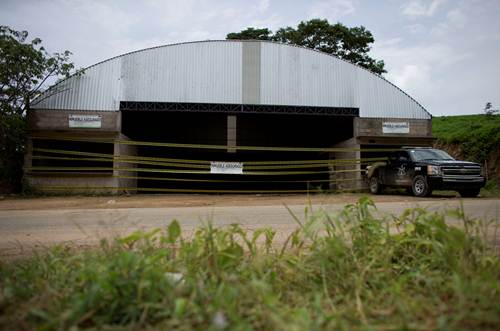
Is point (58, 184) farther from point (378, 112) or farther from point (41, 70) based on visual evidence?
point (378, 112)

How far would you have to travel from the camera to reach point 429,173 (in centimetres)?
1359

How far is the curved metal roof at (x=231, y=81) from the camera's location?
17.6 m

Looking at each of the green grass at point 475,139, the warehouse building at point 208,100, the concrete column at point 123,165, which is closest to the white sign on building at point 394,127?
the warehouse building at point 208,100

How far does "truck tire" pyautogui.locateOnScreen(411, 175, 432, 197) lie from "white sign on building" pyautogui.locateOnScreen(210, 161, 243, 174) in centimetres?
747

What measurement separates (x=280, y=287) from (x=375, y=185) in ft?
52.9

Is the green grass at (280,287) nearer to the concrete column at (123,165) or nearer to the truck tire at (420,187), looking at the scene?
the truck tire at (420,187)

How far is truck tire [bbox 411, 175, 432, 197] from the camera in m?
13.6

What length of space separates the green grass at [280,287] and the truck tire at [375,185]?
49.4 ft

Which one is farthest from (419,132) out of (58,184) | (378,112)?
(58,184)

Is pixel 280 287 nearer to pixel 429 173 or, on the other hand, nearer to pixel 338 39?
pixel 429 173

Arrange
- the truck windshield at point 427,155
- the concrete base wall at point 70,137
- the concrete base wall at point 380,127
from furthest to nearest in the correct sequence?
the concrete base wall at point 380,127 < the concrete base wall at point 70,137 < the truck windshield at point 427,155

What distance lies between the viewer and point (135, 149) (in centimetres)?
2041

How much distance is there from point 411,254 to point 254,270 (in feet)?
3.37

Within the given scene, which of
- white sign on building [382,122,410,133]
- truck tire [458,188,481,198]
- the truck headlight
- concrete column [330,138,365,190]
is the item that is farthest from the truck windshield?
white sign on building [382,122,410,133]
